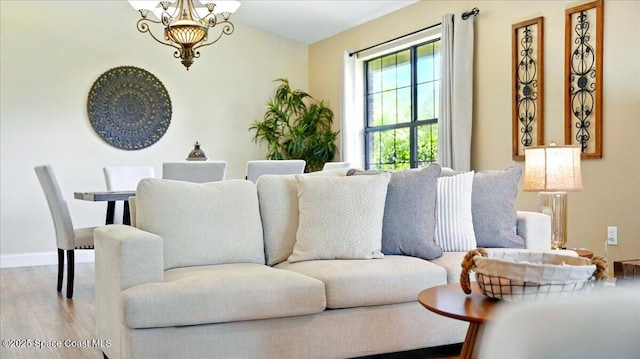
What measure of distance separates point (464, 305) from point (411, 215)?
125 centimetres

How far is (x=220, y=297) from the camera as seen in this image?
2.65 metres

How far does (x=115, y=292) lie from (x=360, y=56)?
490 centimetres

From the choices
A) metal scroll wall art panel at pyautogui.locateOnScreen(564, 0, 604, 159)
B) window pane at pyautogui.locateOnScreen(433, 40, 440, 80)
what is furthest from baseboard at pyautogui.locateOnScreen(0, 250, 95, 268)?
metal scroll wall art panel at pyautogui.locateOnScreen(564, 0, 604, 159)

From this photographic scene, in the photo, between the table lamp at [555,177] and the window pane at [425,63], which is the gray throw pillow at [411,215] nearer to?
the table lamp at [555,177]

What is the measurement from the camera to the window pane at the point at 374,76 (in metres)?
7.01

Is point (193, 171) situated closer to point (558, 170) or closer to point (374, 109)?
point (558, 170)

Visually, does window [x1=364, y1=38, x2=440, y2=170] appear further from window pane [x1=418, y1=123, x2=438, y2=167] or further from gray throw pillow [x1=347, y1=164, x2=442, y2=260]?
gray throw pillow [x1=347, y1=164, x2=442, y2=260]

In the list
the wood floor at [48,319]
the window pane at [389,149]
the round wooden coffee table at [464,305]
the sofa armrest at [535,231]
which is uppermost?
the window pane at [389,149]

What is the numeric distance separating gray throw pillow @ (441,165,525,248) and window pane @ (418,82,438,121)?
2617 mm

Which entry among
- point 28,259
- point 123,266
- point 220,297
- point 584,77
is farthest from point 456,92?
point 28,259

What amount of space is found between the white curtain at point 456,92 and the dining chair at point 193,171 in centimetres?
197

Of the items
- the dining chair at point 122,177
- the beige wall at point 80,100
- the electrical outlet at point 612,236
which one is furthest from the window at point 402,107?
the dining chair at point 122,177

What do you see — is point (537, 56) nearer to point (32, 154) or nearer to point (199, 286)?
point (199, 286)

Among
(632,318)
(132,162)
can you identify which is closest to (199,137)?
(132,162)
